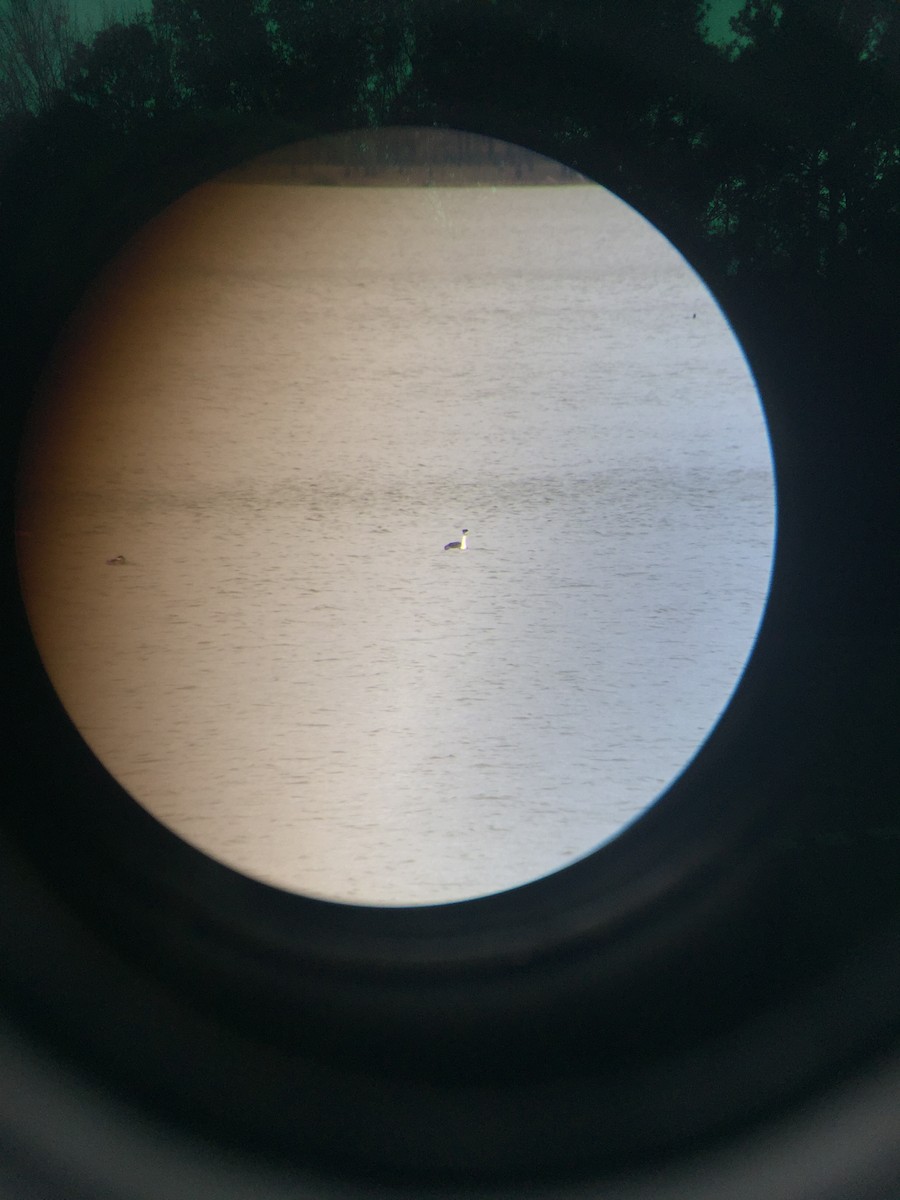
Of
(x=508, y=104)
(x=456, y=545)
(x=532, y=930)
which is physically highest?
(x=456, y=545)

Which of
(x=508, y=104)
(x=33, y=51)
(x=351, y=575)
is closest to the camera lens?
(x=33, y=51)

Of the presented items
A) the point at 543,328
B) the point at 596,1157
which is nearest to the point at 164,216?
the point at 596,1157

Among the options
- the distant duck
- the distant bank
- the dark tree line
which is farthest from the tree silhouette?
the distant duck

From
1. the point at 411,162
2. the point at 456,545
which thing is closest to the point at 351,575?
the point at 456,545

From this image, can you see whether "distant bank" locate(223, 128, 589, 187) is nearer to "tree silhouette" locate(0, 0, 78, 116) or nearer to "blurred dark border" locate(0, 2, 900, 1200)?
"blurred dark border" locate(0, 2, 900, 1200)

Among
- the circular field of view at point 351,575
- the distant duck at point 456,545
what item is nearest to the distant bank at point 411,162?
the circular field of view at point 351,575

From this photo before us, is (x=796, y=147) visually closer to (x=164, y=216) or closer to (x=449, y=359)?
(x=164, y=216)

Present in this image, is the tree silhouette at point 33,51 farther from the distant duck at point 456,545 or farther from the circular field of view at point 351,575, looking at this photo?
the distant duck at point 456,545

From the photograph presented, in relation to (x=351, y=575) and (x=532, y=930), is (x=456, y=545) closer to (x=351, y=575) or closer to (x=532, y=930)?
(x=351, y=575)

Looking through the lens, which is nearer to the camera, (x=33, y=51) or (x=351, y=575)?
(x=33, y=51)
